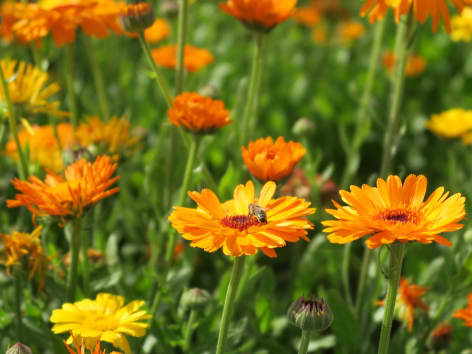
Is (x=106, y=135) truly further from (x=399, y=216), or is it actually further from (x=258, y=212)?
(x=399, y=216)

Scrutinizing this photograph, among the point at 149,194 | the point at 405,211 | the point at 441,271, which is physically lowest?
the point at 441,271

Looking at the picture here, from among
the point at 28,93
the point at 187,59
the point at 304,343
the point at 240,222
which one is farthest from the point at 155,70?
the point at 187,59

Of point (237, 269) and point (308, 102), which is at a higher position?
point (237, 269)

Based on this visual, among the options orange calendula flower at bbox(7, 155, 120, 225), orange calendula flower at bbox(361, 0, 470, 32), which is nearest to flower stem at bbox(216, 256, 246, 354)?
orange calendula flower at bbox(7, 155, 120, 225)

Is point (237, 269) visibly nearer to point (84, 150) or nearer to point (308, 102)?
point (84, 150)

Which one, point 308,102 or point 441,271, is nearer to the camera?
point 441,271

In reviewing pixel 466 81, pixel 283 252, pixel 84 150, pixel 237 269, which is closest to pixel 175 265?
pixel 84 150

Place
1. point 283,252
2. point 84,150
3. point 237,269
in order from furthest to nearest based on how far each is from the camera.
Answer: point 283,252 < point 84,150 < point 237,269
